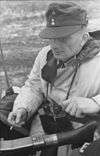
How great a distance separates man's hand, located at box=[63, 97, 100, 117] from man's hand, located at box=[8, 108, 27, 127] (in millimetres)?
466

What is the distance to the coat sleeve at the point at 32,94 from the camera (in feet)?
11.2

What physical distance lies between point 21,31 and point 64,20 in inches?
201

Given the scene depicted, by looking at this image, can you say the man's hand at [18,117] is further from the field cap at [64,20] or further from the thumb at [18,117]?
the field cap at [64,20]

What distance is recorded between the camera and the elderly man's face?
3.15 m

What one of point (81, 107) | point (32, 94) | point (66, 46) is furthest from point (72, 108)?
point (32, 94)

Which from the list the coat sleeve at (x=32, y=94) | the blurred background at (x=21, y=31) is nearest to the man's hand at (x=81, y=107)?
the coat sleeve at (x=32, y=94)

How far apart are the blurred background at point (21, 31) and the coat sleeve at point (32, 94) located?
→ 1.65 meters

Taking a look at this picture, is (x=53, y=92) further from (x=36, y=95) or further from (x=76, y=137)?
(x=76, y=137)

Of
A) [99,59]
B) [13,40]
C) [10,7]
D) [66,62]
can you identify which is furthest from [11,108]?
[10,7]

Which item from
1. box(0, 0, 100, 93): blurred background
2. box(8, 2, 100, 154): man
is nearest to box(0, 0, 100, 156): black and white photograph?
box(8, 2, 100, 154): man

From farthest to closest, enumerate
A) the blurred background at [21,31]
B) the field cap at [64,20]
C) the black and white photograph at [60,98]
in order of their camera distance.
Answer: the blurred background at [21,31], the field cap at [64,20], the black and white photograph at [60,98]

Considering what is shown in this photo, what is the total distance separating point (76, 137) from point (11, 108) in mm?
790

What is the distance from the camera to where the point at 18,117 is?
3.24 metres

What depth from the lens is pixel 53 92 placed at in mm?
3373
